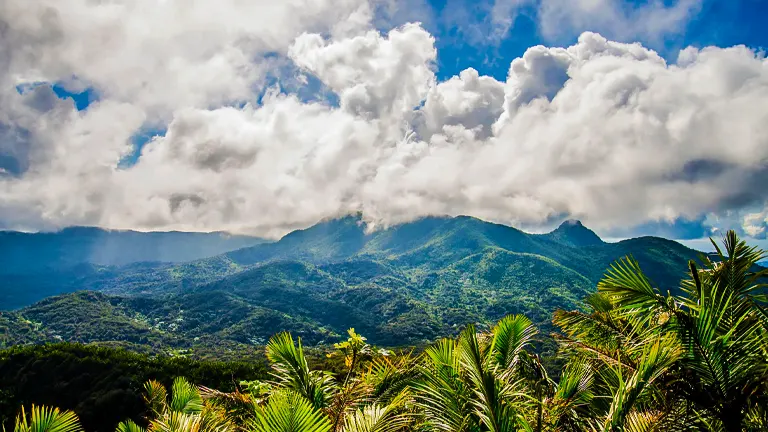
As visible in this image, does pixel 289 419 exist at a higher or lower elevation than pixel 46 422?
higher

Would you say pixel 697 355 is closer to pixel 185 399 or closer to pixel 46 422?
pixel 46 422

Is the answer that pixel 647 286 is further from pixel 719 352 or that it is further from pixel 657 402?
pixel 657 402

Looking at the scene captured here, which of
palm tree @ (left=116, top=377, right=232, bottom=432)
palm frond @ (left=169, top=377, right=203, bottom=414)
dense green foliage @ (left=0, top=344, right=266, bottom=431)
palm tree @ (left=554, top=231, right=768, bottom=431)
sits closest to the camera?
palm tree @ (left=554, top=231, right=768, bottom=431)

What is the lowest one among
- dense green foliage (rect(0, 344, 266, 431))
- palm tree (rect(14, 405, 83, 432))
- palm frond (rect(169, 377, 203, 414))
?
dense green foliage (rect(0, 344, 266, 431))

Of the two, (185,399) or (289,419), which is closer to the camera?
(289,419)

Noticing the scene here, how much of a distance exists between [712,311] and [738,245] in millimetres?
1137

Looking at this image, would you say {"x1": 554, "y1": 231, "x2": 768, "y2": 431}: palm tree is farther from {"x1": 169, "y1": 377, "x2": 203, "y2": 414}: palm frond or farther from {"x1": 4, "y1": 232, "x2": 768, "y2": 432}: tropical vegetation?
{"x1": 169, "y1": 377, "x2": 203, "y2": 414}: palm frond

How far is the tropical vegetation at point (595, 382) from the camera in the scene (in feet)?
10.7

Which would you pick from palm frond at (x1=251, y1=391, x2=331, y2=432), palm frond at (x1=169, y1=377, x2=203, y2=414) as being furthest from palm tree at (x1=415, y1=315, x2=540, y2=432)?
palm frond at (x1=169, y1=377, x2=203, y2=414)

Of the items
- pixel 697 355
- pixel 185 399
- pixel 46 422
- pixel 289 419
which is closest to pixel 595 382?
pixel 697 355

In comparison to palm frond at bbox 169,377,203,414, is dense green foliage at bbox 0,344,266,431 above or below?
below

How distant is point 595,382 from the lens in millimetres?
5336

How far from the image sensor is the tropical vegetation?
3.25 meters

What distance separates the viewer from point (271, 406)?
2857 mm
